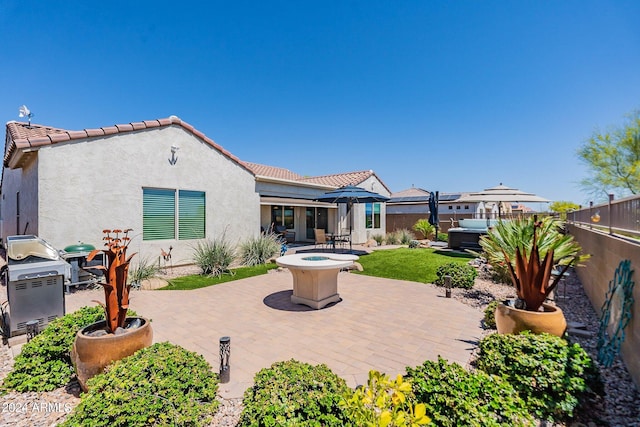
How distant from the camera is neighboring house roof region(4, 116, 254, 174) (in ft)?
31.7

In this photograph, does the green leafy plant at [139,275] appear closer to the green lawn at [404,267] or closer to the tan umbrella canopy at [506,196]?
the green lawn at [404,267]

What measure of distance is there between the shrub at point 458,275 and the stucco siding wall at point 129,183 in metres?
10.4

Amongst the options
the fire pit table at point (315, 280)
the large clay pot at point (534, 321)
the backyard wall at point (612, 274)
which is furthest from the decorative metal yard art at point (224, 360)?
the backyard wall at point (612, 274)

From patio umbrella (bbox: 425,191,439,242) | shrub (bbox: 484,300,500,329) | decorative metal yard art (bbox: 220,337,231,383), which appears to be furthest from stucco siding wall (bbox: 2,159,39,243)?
patio umbrella (bbox: 425,191,439,242)

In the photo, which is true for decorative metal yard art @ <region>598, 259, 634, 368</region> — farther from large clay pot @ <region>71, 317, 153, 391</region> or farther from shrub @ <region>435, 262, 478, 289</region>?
large clay pot @ <region>71, 317, 153, 391</region>

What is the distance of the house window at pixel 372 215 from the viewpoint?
24.5 meters

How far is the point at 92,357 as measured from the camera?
3752 millimetres

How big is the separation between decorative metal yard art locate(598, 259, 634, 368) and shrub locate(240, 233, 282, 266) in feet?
40.8

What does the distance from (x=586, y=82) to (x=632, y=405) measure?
18.2m

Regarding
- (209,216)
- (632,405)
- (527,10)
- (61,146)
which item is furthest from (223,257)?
(527,10)

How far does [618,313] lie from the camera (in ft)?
15.7

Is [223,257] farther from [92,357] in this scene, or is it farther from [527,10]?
[527,10]

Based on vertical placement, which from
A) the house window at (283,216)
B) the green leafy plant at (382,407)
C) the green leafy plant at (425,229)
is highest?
the house window at (283,216)

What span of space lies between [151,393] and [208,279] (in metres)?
8.58
